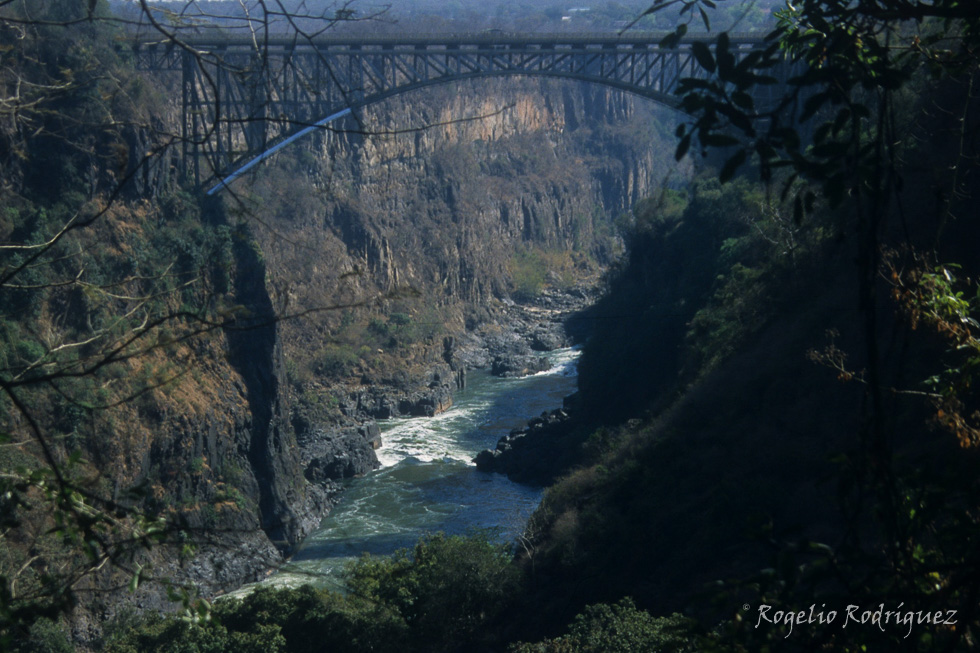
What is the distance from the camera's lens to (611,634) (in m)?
8.91

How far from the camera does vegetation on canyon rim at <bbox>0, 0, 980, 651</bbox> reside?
2.53 meters

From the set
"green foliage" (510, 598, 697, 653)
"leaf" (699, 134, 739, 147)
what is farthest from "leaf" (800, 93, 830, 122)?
"green foliage" (510, 598, 697, 653)

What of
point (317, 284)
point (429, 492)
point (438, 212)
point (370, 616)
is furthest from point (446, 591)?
point (438, 212)

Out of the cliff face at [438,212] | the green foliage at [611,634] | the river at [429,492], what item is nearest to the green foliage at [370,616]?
the green foliage at [611,634]

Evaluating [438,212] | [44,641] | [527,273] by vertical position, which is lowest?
[527,273]

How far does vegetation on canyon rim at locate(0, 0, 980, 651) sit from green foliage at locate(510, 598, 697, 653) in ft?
→ 0.12

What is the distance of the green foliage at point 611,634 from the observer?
853 cm

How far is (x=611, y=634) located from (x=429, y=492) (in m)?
14.3

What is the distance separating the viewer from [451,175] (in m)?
43.8

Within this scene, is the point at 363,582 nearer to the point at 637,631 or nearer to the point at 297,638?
the point at 297,638

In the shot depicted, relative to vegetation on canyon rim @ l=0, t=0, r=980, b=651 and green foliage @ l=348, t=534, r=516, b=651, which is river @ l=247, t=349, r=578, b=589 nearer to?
green foliage @ l=348, t=534, r=516, b=651

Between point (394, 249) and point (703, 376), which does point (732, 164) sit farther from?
point (394, 249)

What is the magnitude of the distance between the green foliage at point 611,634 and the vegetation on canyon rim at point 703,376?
0.12ft

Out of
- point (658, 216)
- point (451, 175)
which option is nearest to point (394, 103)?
point (451, 175)
